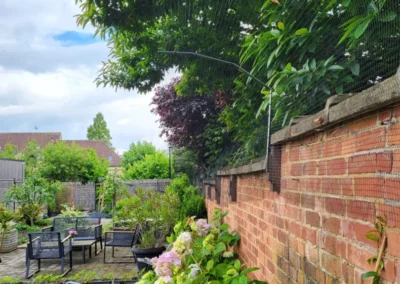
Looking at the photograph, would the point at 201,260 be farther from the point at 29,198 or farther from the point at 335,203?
the point at 29,198

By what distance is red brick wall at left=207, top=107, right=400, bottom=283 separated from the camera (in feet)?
3.05

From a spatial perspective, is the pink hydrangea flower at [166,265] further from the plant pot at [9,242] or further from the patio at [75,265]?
the plant pot at [9,242]

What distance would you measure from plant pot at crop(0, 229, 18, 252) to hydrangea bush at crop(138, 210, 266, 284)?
651cm

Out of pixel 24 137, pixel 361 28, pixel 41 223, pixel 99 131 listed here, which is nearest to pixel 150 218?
pixel 361 28

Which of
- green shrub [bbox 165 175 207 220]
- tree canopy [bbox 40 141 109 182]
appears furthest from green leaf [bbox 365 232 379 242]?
tree canopy [bbox 40 141 109 182]

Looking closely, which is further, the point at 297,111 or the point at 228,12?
the point at 228,12

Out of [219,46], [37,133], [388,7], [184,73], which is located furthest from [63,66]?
[37,133]

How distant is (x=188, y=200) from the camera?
694 centimetres

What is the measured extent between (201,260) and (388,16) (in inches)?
84.7

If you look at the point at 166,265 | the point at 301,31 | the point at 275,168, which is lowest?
the point at 166,265

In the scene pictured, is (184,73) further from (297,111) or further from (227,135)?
(297,111)

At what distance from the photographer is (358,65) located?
1.34 m

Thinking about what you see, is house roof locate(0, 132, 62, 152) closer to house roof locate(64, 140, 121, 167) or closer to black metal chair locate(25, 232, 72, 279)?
house roof locate(64, 140, 121, 167)

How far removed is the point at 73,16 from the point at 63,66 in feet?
13.8
